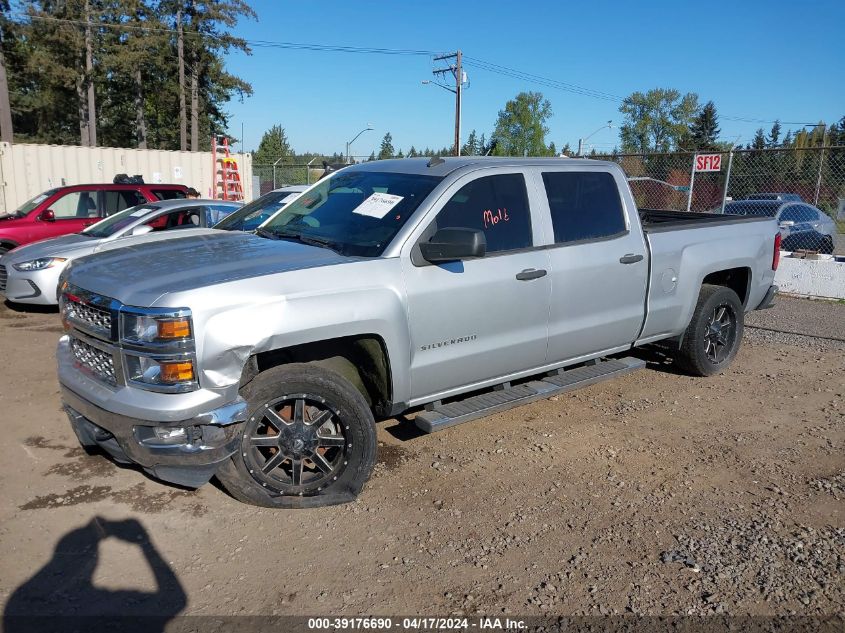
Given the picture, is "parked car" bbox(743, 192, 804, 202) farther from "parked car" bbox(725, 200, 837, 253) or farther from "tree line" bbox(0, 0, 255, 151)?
"tree line" bbox(0, 0, 255, 151)

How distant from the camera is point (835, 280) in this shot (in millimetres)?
10469

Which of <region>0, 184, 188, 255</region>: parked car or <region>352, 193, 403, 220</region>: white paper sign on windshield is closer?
<region>352, 193, 403, 220</region>: white paper sign on windshield

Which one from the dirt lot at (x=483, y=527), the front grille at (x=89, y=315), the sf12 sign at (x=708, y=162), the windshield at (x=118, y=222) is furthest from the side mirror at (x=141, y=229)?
the sf12 sign at (x=708, y=162)

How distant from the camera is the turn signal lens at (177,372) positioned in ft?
10.6

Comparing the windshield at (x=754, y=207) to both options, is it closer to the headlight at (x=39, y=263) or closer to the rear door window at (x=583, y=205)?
the rear door window at (x=583, y=205)

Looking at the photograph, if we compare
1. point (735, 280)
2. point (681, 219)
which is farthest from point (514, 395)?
point (735, 280)

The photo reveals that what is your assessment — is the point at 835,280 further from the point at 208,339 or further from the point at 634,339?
the point at 208,339

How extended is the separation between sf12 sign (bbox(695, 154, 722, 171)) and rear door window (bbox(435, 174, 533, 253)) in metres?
9.51

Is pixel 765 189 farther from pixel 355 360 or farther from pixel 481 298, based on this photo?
pixel 355 360

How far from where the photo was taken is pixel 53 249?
849cm

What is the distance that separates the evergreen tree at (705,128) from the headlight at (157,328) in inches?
3428

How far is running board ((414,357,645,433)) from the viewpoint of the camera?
416 cm

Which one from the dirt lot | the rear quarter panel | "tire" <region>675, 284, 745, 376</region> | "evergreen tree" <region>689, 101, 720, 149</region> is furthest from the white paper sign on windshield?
"evergreen tree" <region>689, 101, 720, 149</region>

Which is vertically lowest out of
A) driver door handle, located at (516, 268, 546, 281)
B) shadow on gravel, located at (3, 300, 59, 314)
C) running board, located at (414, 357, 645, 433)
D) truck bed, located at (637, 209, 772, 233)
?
shadow on gravel, located at (3, 300, 59, 314)
